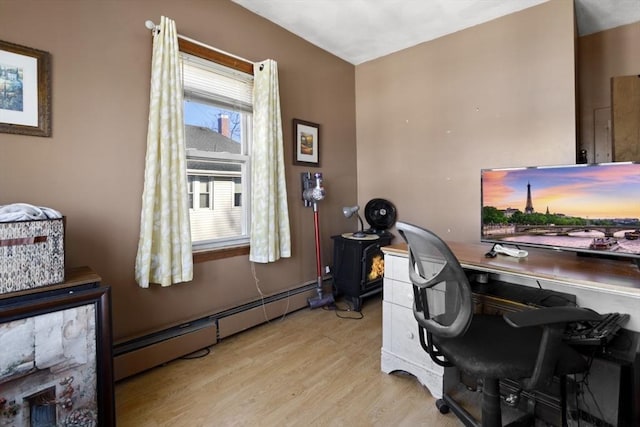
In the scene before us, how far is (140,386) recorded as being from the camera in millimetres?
1871

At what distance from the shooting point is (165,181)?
2.00 m

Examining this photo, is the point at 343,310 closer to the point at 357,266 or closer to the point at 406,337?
the point at 357,266

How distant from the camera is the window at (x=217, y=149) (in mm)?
2338

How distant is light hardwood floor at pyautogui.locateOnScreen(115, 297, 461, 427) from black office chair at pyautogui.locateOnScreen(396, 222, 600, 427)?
0.46m

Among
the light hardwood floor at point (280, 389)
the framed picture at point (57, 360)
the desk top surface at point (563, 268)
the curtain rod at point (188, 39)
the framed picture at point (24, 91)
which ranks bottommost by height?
the light hardwood floor at point (280, 389)

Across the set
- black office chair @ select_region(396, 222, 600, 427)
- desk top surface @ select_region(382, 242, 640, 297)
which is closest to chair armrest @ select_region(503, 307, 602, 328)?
black office chair @ select_region(396, 222, 600, 427)

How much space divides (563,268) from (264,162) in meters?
2.12

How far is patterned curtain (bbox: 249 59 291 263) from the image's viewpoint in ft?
8.41

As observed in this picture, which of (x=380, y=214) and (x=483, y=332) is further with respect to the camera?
(x=380, y=214)

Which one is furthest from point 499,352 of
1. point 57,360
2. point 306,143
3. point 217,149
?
point 306,143

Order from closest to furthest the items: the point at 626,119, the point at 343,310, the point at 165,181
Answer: the point at 165,181
the point at 626,119
the point at 343,310

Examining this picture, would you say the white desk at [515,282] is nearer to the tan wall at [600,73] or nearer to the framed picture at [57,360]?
the framed picture at [57,360]

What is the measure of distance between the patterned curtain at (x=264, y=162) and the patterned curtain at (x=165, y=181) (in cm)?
63

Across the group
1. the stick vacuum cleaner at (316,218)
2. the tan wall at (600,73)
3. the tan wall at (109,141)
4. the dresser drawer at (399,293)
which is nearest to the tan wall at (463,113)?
the tan wall at (600,73)
